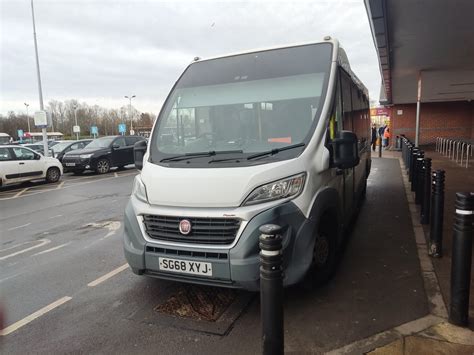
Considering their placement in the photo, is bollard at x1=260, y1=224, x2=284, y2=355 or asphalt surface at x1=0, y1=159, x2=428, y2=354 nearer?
bollard at x1=260, y1=224, x2=284, y2=355

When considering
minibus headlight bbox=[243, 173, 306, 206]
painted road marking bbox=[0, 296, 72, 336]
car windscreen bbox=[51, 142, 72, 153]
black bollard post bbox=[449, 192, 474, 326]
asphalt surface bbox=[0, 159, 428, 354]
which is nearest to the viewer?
black bollard post bbox=[449, 192, 474, 326]

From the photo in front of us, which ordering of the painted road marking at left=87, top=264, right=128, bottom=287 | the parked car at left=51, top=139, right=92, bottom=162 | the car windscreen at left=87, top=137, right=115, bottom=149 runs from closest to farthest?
the painted road marking at left=87, top=264, right=128, bottom=287 < the car windscreen at left=87, top=137, right=115, bottom=149 < the parked car at left=51, top=139, right=92, bottom=162

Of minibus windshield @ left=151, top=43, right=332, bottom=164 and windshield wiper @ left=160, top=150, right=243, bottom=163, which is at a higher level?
minibus windshield @ left=151, top=43, right=332, bottom=164

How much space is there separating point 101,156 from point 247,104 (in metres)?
14.3

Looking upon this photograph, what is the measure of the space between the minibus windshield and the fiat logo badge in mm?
642

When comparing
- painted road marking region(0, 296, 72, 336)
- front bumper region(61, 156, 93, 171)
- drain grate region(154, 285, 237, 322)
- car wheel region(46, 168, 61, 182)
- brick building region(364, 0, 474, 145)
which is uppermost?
brick building region(364, 0, 474, 145)

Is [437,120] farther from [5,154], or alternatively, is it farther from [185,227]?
[185,227]

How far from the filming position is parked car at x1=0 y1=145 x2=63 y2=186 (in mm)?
13047

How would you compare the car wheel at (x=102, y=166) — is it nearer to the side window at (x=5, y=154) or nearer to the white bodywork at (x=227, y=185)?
the side window at (x=5, y=154)

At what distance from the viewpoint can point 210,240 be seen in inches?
129

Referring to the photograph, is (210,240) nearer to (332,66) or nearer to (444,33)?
(332,66)

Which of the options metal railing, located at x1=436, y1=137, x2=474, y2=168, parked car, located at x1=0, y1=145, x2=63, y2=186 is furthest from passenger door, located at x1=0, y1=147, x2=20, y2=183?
metal railing, located at x1=436, y1=137, x2=474, y2=168

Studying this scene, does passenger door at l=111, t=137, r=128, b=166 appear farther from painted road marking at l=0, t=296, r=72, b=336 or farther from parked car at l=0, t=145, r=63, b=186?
painted road marking at l=0, t=296, r=72, b=336

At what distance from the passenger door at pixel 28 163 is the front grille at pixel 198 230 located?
12.1 metres
